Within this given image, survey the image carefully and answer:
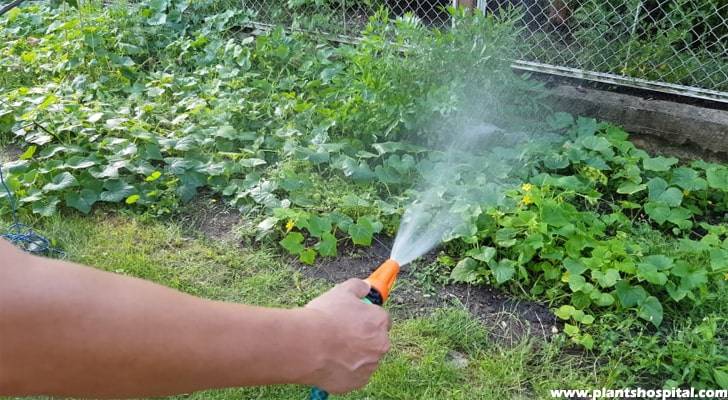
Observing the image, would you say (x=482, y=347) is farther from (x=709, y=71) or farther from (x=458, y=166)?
(x=709, y=71)

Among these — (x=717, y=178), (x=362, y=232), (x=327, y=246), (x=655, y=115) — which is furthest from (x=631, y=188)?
(x=327, y=246)

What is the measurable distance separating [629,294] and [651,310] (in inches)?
3.9

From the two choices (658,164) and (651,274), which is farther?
(658,164)

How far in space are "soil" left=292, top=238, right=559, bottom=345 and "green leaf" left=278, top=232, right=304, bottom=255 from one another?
6 centimetres

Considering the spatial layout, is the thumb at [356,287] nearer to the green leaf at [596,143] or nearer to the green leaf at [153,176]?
the green leaf at [153,176]

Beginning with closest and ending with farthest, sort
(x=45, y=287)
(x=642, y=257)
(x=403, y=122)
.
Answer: (x=45, y=287), (x=642, y=257), (x=403, y=122)

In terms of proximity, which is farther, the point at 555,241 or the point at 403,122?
the point at 403,122

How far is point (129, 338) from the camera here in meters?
1.03

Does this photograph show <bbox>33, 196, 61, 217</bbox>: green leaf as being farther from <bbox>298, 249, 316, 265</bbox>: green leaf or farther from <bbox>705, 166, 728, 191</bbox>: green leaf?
<bbox>705, 166, 728, 191</bbox>: green leaf

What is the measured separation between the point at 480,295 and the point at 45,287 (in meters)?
2.12

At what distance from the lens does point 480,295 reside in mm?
2854

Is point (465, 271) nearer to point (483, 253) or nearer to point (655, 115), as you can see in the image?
point (483, 253)

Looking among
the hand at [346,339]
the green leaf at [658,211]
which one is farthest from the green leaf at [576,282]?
the hand at [346,339]

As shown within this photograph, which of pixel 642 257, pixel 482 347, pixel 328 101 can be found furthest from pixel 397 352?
pixel 328 101
